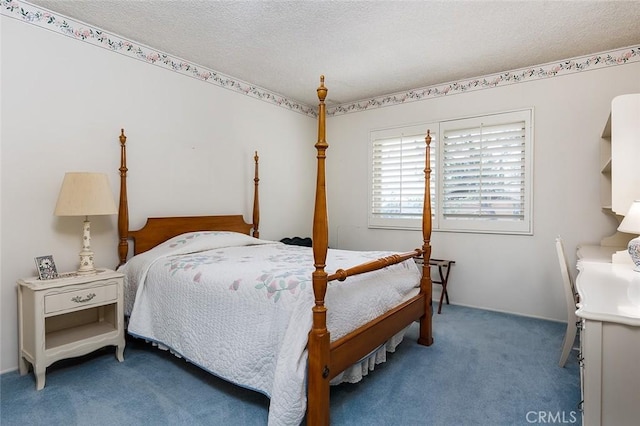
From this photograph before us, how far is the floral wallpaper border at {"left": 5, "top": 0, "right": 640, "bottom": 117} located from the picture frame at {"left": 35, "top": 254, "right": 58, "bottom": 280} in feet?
5.20

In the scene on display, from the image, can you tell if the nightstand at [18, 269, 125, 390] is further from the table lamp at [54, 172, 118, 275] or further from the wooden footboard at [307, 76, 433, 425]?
the wooden footboard at [307, 76, 433, 425]

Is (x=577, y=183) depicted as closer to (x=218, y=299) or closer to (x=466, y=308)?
(x=466, y=308)

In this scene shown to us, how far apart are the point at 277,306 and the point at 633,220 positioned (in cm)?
205

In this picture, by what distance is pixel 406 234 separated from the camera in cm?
420

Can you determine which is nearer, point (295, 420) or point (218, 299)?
point (295, 420)

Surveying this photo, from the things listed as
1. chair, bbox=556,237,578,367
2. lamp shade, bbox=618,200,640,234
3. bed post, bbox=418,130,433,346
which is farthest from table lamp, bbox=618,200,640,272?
bed post, bbox=418,130,433,346

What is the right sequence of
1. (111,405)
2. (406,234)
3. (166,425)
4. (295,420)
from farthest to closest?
(406,234)
(111,405)
(166,425)
(295,420)

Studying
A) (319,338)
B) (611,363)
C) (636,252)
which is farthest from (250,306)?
(636,252)

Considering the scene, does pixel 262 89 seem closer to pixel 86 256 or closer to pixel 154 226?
pixel 154 226

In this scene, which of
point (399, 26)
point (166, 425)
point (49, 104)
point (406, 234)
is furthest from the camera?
point (406, 234)

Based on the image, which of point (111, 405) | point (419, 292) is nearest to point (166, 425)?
point (111, 405)

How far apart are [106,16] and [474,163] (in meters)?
3.47

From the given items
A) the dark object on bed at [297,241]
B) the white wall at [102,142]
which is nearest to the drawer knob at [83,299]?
the white wall at [102,142]

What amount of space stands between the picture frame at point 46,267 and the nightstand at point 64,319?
49 mm
